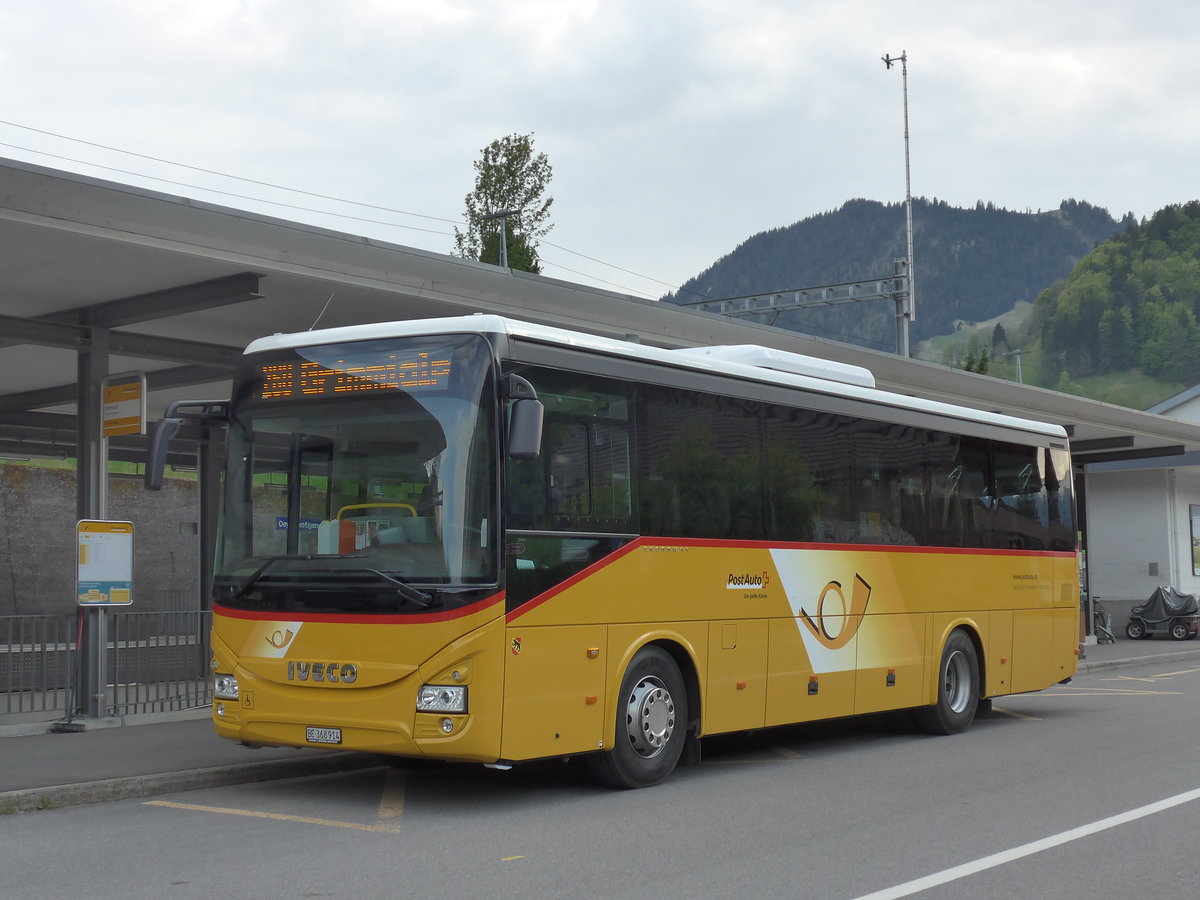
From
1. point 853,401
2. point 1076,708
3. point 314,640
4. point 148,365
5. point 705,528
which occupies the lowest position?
point 1076,708

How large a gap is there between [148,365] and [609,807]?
12.6 metres

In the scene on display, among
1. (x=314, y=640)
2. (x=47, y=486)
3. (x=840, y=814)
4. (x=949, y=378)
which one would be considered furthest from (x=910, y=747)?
(x=47, y=486)

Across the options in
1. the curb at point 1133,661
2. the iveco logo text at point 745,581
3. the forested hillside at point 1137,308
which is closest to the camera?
the iveco logo text at point 745,581

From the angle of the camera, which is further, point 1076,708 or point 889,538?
point 1076,708

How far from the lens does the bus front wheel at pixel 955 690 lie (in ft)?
46.0

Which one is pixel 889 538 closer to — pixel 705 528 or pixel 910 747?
pixel 910 747

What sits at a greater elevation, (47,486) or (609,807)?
(47,486)

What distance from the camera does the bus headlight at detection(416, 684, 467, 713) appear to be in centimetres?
889

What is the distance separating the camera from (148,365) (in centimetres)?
1958

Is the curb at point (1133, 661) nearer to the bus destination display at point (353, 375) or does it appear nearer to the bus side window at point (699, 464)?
the bus side window at point (699, 464)

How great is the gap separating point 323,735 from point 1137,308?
439 feet

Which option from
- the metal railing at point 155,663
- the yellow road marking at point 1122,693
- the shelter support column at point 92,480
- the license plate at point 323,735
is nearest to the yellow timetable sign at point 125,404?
the shelter support column at point 92,480

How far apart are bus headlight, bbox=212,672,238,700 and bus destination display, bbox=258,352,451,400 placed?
1.99 meters

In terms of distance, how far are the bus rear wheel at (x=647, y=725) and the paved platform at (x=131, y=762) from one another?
99.9 inches
